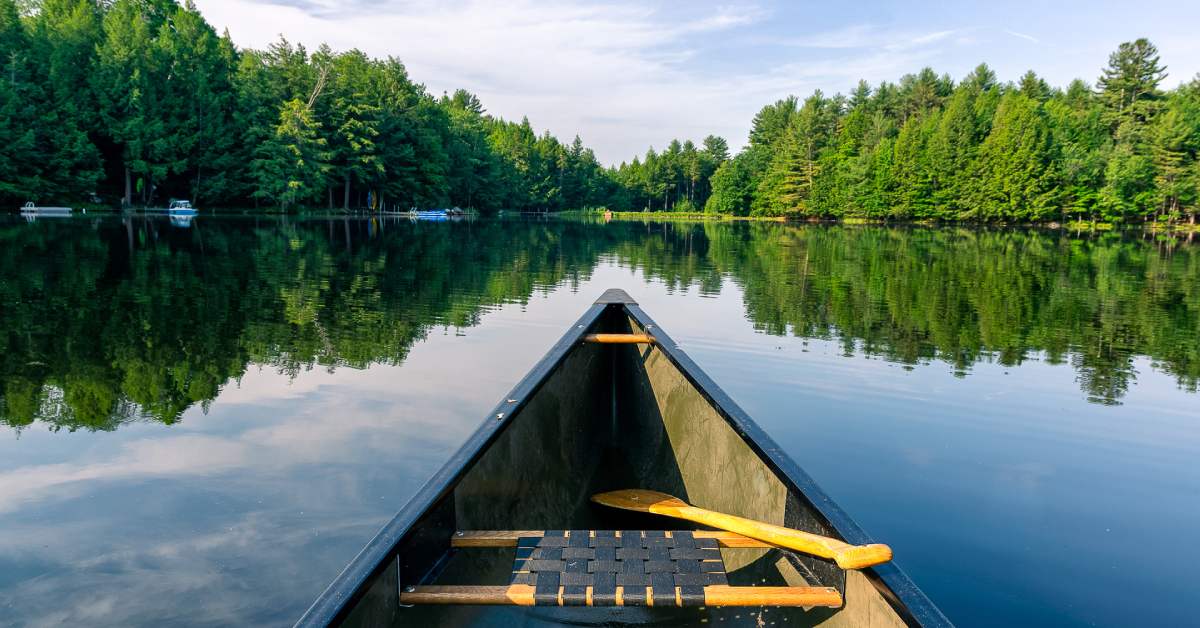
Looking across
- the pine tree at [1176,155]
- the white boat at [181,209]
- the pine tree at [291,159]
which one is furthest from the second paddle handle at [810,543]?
the pine tree at [1176,155]

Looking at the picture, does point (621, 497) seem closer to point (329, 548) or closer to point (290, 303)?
point (329, 548)

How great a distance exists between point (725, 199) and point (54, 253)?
76.0m

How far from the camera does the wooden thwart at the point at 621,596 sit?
7.36 ft

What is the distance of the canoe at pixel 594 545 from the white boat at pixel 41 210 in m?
48.6

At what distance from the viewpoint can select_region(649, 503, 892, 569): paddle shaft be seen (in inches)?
82.2

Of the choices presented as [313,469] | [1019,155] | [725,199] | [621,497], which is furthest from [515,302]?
[725,199]

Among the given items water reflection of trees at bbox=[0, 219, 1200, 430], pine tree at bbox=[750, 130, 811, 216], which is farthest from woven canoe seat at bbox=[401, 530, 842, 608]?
pine tree at bbox=[750, 130, 811, 216]

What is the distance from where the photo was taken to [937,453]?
223 inches

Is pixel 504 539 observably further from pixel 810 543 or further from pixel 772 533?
pixel 810 543

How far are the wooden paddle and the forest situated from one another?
49160 millimetres

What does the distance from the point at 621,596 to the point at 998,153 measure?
66586 mm

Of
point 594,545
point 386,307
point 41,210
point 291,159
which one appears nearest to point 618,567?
point 594,545

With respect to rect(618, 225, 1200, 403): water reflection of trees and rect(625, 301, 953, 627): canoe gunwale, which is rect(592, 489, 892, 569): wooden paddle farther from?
rect(618, 225, 1200, 403): water reflection of trees

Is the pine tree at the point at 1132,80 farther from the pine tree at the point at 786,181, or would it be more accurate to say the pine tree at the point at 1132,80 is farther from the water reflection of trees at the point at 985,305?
the water reflection of trees at the point at 985,305
